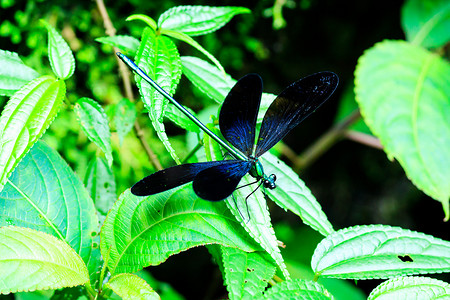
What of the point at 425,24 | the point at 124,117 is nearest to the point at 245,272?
the point at 124,117

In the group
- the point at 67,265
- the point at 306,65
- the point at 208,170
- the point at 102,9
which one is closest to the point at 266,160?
the point at 208,170

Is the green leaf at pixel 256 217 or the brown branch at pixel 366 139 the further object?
the brown branch at pixel 366 139

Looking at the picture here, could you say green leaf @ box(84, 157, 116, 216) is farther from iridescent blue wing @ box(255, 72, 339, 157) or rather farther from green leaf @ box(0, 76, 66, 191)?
iridescent blue wing @ box(255, 72, 339, 157)

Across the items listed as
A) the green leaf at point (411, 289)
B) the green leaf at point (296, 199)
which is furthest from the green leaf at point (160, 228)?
the green leaf at point (411, 289)

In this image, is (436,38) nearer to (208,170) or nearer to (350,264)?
(350,264)

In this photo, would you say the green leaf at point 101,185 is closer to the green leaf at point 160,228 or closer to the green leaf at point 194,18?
the green leaf at point 160,228
